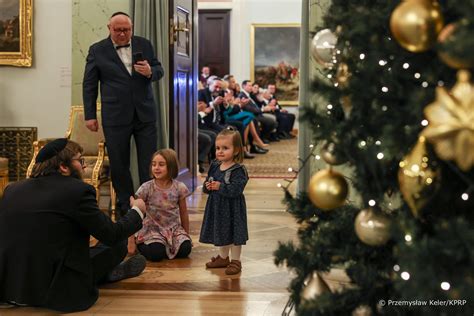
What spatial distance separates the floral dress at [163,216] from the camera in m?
5.77

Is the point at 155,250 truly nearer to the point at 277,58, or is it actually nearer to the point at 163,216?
the point at 163,216

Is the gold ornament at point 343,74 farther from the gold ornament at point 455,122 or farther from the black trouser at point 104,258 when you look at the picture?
the black trouser at point 104,258

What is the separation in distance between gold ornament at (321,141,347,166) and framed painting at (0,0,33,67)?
6.80 meters

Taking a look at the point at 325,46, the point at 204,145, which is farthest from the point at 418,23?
the point at 204,145

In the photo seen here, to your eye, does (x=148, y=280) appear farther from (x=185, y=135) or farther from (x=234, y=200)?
(x=185, y=135)

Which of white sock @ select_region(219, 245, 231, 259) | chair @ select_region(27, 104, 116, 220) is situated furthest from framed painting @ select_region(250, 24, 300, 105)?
white sock @ select_region(219, 245, 231, 259)

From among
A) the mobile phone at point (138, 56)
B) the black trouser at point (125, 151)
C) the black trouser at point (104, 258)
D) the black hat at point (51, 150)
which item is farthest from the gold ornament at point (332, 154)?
the black trouser at point (125, 151)

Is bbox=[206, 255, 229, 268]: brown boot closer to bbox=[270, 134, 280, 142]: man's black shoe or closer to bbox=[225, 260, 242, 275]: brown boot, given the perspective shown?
bbox=[225, 260, 242, 275]: brown boot

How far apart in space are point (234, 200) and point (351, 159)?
316 centimetres

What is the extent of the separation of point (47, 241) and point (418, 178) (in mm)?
2678

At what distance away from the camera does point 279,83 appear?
762 inches

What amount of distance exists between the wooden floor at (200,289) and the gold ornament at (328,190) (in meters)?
1.22

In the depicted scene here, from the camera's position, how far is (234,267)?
5.25 metres

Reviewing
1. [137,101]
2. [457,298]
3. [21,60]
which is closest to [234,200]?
[137,101]
